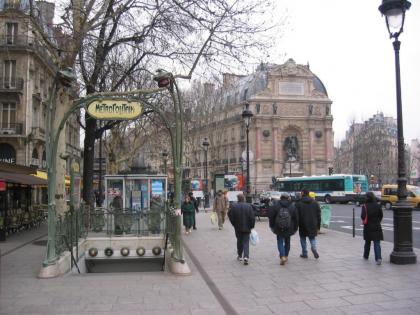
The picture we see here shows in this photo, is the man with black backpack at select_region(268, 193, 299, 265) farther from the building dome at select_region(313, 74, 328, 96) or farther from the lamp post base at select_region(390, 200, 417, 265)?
the building dome at select_region(313, 74, 328, 96)

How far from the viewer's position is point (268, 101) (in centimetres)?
7500

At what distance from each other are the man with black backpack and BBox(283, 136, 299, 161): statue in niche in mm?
66324

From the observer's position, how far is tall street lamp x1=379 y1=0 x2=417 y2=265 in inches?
395

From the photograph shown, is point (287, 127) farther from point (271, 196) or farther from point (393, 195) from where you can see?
point (271, 196)

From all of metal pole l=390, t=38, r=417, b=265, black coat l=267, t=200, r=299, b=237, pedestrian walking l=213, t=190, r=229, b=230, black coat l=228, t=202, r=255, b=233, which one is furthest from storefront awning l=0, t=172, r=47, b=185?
metal pole l=390, t=38, r=417, b=265

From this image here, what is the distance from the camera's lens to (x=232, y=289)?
7934 mm

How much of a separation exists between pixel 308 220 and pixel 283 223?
1.00 m

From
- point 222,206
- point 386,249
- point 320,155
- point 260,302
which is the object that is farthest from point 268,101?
point 260,302

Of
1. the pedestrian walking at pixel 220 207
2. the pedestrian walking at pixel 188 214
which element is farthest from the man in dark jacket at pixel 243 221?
the pedestrian walking at pixel 220 207

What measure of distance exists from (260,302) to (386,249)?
6.77 meters

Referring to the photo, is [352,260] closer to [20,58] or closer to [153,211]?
[153,211]

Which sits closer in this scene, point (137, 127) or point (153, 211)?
point (153, 211)

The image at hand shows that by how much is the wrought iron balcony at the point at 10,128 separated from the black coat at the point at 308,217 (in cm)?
2986

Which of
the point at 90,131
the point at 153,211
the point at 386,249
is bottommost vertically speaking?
the point at 386,249
